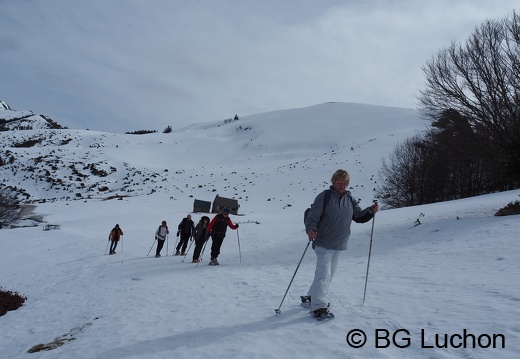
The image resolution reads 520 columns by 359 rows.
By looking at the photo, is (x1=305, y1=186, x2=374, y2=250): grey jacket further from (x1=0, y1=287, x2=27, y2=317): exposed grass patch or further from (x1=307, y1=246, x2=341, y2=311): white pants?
(x1=0, y1=287, x2=27, y2=317): exposed grass patch

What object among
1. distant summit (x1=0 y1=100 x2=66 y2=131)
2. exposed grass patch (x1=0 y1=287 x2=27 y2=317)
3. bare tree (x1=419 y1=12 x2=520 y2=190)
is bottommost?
exposed grass patch (x1=0 y1=287 x2=27 y2=317)

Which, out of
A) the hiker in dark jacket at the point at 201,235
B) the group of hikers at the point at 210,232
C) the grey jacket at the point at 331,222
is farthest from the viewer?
the hiker in dark jacket at the point at 201,235

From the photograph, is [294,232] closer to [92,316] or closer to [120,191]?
[92,316]

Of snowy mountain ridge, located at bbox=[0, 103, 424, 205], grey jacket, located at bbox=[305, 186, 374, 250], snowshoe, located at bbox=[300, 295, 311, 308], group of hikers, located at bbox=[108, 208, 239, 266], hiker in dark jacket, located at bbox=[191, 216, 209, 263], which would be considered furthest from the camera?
snowy mountain ridge, located at bbox=[0, 103, 424, 205]

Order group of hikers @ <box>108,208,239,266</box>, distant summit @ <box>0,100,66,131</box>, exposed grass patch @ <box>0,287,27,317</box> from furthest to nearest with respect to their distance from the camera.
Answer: distant summit @ <box>0,100,66,131</box> < group of hikers @ <box>108,208,239,266</box> < exposed grass patch @ <box>0,287,27,317</box>

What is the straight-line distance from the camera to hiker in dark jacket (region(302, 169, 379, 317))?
17.4 feet

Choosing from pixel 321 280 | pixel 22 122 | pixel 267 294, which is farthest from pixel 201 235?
pixel 22 122

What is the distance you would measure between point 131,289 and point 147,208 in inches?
1443

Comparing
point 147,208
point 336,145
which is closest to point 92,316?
point 147,208

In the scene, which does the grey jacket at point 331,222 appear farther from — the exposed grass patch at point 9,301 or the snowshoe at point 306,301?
the exposed grass patch at point 9,301

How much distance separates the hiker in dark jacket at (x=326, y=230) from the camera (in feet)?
17.4

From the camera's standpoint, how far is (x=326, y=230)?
17.8 ft

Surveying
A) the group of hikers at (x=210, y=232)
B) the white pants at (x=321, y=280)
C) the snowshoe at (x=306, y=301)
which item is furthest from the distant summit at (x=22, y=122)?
the white pants at (x=321, y=280)

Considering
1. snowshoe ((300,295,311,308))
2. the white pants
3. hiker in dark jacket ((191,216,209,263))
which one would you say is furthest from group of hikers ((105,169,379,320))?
hiker in dark jacket ((191,216,209,263))
